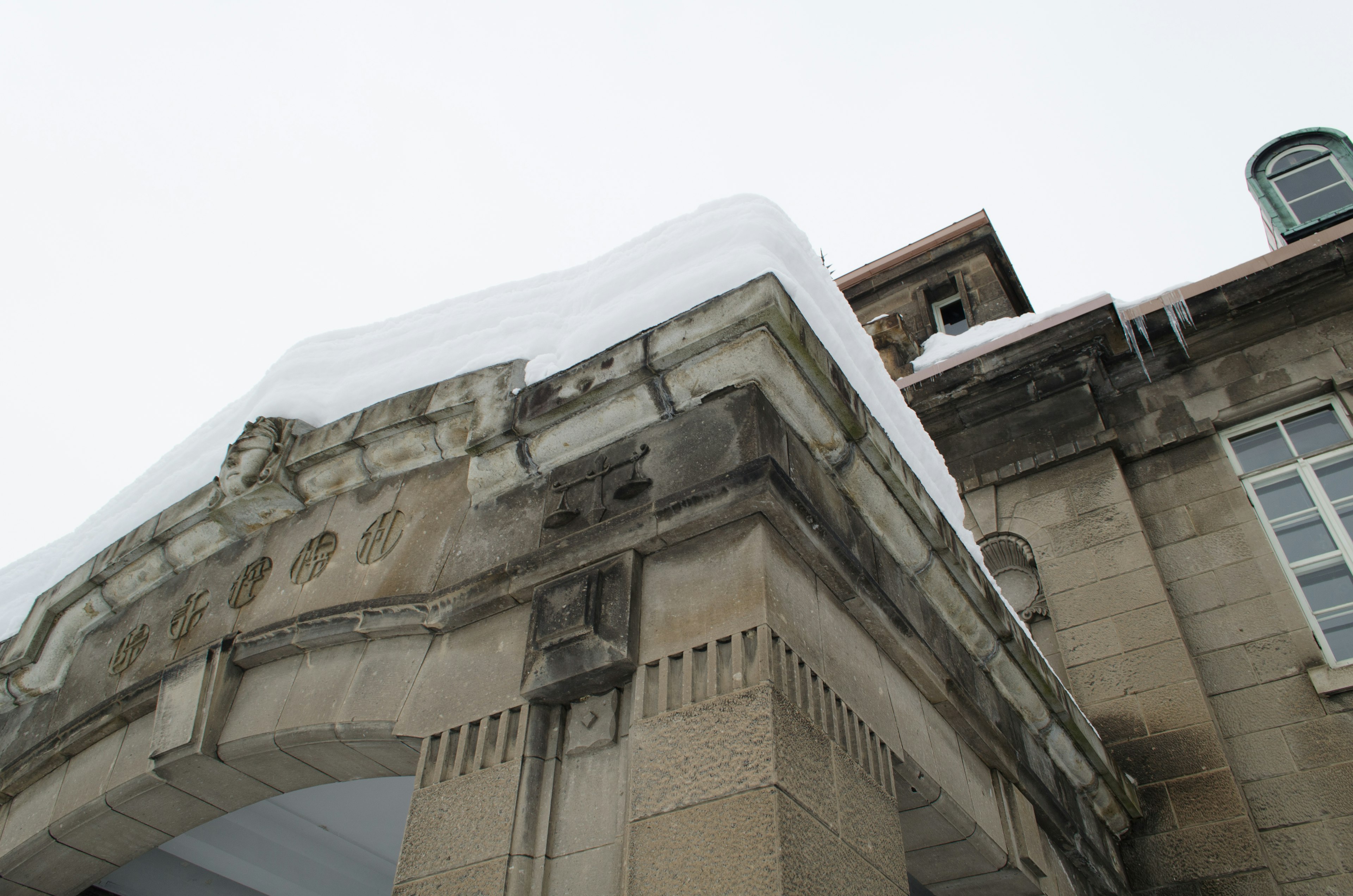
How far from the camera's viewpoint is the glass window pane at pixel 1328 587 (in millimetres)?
5461

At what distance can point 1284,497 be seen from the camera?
597 centimetres

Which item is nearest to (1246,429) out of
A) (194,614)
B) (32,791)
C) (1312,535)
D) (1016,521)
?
(1312,535)

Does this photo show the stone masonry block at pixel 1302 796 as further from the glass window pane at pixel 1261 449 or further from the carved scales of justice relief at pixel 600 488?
A: the carved scales of justice relief at pixel 600 488

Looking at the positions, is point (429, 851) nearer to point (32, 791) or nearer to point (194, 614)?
point (194, 614)

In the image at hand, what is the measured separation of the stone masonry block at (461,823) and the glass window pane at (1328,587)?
532 centimetres

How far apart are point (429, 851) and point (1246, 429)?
6.24 m

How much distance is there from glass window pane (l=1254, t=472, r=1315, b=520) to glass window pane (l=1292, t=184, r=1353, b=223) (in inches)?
165

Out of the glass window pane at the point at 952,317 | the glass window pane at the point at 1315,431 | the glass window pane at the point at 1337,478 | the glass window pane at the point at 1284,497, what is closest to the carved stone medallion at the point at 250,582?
the glass window pane at the point at 1284,497

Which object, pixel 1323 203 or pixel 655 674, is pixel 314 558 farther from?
pixel 1323 203

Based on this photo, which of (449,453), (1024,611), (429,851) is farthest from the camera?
(1024,611)

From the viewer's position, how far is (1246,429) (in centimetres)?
633

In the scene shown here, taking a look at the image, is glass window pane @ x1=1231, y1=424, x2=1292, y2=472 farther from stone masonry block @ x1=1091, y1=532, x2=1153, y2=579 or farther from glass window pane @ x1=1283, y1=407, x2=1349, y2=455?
stone masonry block @ x1=1091, y1=532, x2=1153, y2=579

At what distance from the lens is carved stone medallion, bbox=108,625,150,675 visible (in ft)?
12.5

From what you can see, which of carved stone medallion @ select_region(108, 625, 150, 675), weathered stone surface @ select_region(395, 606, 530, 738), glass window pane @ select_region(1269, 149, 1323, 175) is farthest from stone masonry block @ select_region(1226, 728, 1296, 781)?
glass window pane @ select_region(1269, 149, 1323, 175)
